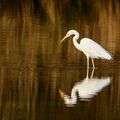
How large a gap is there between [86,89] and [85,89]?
0.01 meters

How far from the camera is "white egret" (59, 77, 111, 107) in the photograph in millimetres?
8248

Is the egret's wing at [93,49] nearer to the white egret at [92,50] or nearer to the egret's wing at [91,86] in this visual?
the white egret at [92,50]

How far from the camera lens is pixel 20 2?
1888 cm

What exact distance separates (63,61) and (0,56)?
102cm

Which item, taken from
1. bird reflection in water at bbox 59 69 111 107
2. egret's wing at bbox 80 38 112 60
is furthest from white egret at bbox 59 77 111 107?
egret's wing at bbox 80 38 112 60

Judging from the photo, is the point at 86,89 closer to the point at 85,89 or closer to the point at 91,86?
the point at 85,89

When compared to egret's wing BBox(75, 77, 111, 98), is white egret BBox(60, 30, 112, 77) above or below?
above

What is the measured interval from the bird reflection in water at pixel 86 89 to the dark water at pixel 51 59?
66 millimetres

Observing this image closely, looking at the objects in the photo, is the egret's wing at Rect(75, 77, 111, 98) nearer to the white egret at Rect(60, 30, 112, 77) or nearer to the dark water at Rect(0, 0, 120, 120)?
the dark water at Rect(0, 0, 120, 120)

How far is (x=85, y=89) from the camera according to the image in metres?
8.79

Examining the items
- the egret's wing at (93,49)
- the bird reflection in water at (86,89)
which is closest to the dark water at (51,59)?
the bird reflection in water at (86,89)

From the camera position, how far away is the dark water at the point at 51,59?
305 inches

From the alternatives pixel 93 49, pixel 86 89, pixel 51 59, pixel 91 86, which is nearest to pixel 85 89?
pixel 86 89

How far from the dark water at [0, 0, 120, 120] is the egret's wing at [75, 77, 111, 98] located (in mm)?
79
